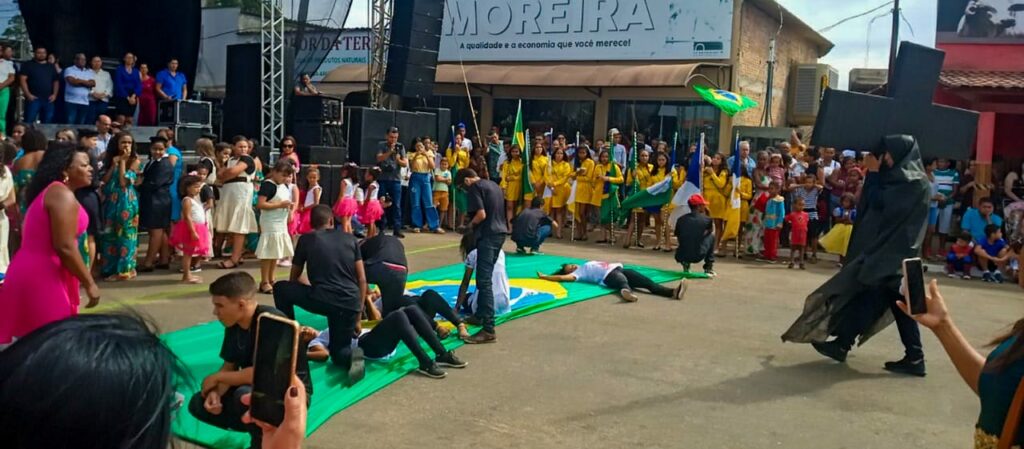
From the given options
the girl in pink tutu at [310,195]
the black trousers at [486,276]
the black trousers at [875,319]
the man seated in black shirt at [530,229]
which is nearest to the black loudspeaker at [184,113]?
the girl in pink tutu at [310,195]

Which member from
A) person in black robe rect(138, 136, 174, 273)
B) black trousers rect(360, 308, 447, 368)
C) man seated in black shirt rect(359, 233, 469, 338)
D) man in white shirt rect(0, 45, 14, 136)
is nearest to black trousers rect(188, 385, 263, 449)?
black trousers rect(360, 308, 447, 368)

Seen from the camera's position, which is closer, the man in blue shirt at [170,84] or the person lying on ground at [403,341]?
the person lying on ground at [403,341]

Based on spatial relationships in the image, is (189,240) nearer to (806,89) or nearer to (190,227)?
(190,227)

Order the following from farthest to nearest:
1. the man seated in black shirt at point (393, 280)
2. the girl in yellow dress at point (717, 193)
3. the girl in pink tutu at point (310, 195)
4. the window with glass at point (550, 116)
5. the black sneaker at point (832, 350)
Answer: the window with glass at point (550, 116)
the girl in yellow dress at point (717, 193)
the girl in pink tutu at point (310, 195)
the man seated in black shirt at point (393, 280)
the black sneaker at point (832, 350)

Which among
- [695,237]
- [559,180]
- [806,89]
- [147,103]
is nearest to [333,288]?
[695,237]

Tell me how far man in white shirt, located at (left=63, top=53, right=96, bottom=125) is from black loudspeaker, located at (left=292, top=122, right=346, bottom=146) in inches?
135

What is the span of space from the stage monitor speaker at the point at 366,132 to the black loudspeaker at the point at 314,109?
38 centimetres

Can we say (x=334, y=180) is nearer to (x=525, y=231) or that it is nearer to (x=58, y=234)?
(x=525, y=231)

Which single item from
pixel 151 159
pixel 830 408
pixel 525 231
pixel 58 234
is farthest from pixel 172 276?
pixel 830 408

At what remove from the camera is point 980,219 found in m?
12.9

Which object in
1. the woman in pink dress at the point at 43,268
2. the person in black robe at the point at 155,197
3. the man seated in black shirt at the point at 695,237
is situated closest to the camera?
the woman in pink dress at the point at 43,268

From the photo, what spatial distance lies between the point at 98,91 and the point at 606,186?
8.78m

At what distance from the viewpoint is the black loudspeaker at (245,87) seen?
15.8 meters

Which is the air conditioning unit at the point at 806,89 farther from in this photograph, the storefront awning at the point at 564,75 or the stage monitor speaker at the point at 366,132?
the stage monitor speaker at the point at 366,132
